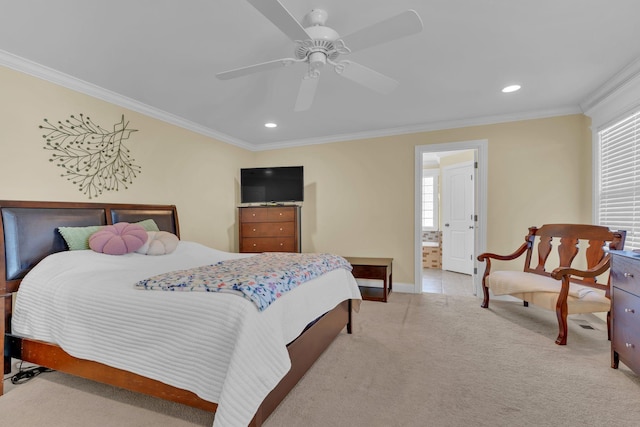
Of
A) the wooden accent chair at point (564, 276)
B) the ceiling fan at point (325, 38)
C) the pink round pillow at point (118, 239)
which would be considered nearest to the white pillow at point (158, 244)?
the pink round pillow at point (118, 239)

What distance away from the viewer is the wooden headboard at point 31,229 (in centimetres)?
212

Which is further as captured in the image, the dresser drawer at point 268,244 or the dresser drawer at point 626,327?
the dresser drawer at point 268,244

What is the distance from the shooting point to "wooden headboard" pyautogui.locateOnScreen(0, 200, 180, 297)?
83.6 inches

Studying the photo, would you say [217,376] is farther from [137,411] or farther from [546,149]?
[546,149]

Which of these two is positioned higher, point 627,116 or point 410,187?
point 627,116

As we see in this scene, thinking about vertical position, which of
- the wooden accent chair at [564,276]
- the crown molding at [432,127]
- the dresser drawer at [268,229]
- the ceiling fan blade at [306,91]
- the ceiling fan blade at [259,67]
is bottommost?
the wooden accent chair at [564,276]

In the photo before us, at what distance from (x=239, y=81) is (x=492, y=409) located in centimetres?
316

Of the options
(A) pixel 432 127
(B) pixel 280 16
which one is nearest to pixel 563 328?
(A) pixel 432 127

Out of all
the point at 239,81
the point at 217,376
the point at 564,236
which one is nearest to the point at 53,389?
the point at 217,376

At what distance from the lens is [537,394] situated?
1784 mm

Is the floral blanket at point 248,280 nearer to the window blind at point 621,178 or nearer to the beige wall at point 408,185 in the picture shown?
the beige wall at point 408,185

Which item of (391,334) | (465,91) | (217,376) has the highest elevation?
(465,91)

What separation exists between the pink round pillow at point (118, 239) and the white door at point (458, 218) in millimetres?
5110

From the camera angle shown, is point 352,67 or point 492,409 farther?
point 352,67
